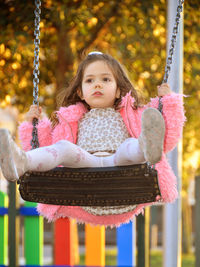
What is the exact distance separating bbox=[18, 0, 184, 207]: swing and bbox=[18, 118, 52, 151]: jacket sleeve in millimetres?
508

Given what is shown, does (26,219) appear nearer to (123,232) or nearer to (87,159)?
(123,232)

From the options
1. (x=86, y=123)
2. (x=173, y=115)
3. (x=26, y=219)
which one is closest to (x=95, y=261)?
(x=26, y=219)

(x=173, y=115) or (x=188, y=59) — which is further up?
(x=188, y=59)

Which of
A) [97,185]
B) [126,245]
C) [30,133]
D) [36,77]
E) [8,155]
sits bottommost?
[126,245]

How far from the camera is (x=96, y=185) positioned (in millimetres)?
2533

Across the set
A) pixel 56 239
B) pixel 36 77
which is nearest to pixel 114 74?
pixel 36 77

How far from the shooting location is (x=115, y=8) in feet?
21.6

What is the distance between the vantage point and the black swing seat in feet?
8.16

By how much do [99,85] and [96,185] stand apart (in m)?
0.76

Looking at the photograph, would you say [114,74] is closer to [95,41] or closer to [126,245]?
[126,245]

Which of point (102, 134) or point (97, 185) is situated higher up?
point (102, 134)

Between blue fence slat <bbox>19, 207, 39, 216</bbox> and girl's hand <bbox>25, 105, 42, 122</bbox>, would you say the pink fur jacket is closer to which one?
girl's hand <bbox>25, 105, 42, 122</bbox>

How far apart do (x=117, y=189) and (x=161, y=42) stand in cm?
492

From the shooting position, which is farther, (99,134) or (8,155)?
(99,134)
